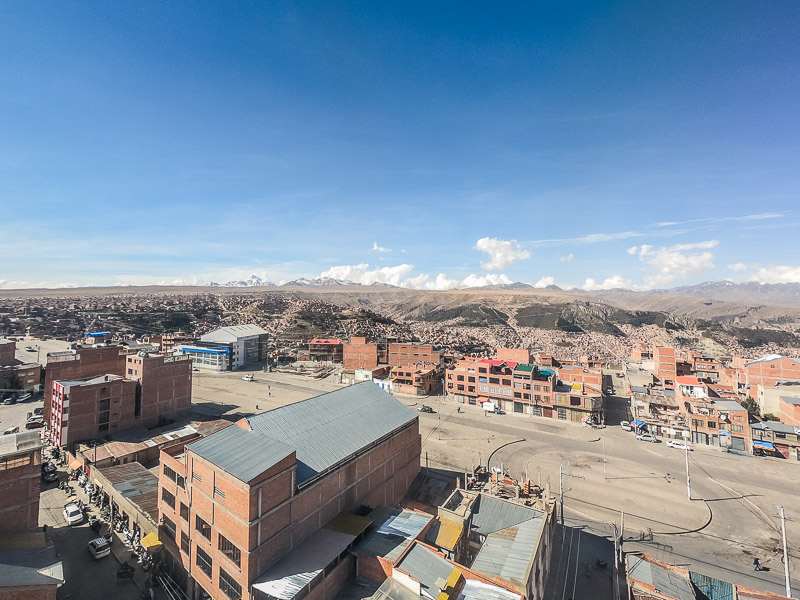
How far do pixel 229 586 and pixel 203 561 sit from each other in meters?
2.98

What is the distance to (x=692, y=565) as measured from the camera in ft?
86.8

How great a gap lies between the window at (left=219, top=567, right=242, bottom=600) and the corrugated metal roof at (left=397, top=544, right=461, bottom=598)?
877 cm

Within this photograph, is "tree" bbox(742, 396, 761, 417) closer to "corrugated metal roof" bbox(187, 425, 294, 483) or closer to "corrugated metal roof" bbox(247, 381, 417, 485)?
"corrugated metal roof" bbox(247, 381, 417, 485)

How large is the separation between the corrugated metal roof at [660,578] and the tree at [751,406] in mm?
52064

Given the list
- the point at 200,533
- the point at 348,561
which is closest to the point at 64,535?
the point at 200,533

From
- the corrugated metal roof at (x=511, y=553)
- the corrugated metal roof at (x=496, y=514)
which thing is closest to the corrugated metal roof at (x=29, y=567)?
the corrugated metal roof at (x=511, y=553)

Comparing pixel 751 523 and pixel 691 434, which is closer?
pixel 751 523

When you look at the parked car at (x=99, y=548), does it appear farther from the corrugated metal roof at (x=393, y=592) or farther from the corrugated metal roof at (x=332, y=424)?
the corrugated metal roof at (x=393, y=592)

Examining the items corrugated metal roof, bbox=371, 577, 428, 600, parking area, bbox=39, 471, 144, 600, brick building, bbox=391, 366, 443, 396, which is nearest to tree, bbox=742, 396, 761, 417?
brick building, bbox=391, 366, 443, 396

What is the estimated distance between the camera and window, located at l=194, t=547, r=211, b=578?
70.3 feet

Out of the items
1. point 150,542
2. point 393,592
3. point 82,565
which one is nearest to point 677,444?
point 393,592

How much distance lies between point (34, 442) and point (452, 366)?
65995 millimetres

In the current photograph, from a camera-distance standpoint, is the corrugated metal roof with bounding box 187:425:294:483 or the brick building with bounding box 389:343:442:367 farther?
the brick building with bounding box 389:343:442:367

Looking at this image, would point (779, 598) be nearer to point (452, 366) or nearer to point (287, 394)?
point (452, 366)
